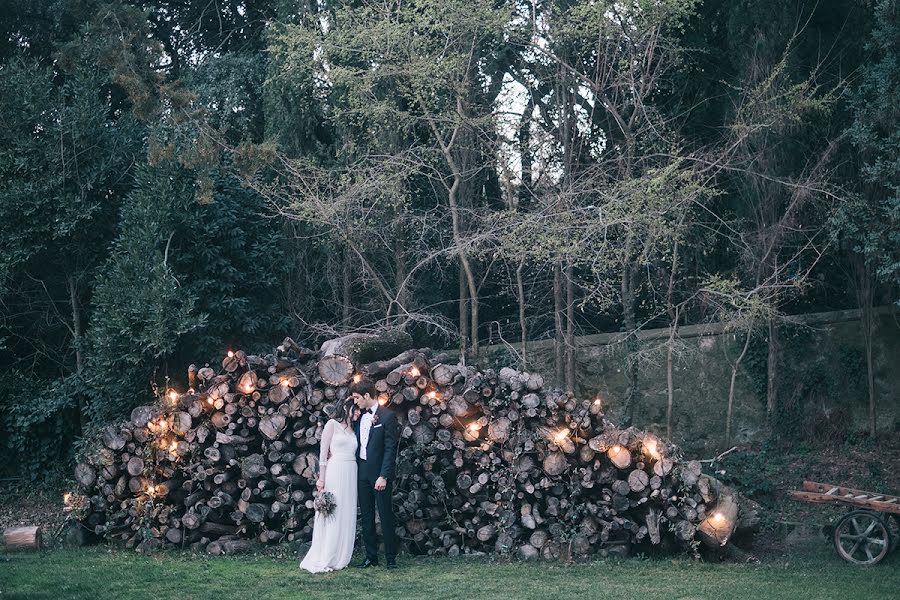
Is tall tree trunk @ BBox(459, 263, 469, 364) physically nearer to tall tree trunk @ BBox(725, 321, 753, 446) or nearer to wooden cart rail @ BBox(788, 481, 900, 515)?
tall tree trunk @ BBox(725, 321, 753, 446)

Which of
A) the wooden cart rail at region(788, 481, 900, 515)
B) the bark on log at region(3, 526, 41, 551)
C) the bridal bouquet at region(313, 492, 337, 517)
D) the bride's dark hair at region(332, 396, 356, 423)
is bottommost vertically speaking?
the bark on log at region(3, 526, 41, 551)

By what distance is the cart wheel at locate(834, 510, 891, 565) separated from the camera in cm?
959

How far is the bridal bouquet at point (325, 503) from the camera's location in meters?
9.34

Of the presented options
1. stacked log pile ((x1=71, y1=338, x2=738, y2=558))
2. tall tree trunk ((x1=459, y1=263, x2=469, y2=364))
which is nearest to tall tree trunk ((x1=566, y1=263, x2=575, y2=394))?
tall tree trunk ((x1=459, y1=263, x2=469, y2=364))

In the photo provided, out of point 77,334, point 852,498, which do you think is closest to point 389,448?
point 852,498

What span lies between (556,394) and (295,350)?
297 centimetres

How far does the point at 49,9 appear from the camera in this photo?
1537cm

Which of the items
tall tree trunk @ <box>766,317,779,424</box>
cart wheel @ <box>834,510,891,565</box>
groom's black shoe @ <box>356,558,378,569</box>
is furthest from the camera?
tall tree trunk @ <box>766,317,779,424</box>

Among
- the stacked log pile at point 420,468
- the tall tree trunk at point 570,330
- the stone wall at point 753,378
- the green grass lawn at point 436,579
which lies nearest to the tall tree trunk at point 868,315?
the stone wall at point 753,378

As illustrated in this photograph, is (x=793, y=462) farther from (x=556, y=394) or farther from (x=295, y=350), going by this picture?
(x=295, y=350)

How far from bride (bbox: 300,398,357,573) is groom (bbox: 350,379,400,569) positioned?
0.29 feet

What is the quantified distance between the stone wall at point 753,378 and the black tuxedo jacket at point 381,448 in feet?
17.0

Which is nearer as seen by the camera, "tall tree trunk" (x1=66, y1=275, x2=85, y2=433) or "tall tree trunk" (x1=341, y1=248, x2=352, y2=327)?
"tall tree trunk" (x1=66, y1=275, x2=85, y2=433)

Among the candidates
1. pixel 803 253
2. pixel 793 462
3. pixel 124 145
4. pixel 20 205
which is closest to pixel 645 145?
pixel 803 253
